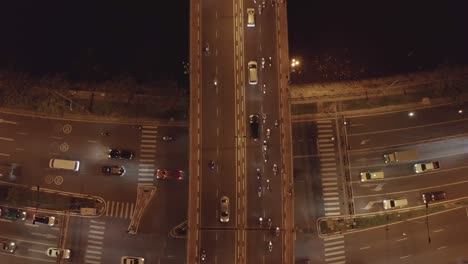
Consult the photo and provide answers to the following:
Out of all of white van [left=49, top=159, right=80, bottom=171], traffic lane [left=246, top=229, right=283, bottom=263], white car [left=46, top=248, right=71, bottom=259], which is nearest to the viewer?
A: traffic lane [left=246, top=229, right=283, bottom=263]

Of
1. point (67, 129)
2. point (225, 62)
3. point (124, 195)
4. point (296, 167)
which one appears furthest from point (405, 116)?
point (67, 129)

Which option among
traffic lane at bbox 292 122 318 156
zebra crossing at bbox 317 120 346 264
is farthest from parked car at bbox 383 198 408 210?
traffic lane at bbox 292 122 318 156

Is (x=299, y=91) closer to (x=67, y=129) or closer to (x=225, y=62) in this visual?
(x=225, y=62)

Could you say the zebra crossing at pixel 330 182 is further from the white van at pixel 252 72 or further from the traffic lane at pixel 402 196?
the white van at pixel 252 72

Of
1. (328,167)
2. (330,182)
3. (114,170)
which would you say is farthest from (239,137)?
(114,170)

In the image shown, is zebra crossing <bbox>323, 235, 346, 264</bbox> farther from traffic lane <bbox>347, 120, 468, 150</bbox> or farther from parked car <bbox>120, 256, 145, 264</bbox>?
parked car <bbox>120, 256, 145, 264</bbox>

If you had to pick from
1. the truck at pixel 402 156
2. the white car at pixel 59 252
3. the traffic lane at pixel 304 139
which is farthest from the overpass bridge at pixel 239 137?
the white car at pixel 59 252
